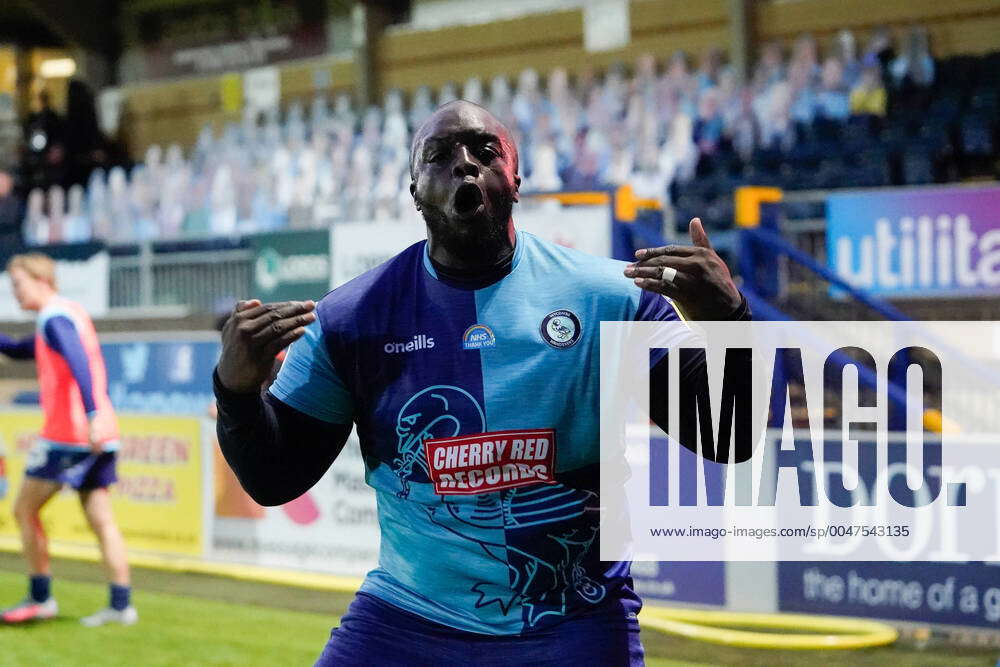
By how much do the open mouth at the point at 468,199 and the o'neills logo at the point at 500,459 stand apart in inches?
18.5

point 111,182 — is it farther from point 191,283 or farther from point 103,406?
point 103,406

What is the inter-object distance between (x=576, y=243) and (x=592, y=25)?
10467 mm

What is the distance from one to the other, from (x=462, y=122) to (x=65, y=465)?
6027mm

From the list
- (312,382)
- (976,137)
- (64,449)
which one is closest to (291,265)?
(64,449)

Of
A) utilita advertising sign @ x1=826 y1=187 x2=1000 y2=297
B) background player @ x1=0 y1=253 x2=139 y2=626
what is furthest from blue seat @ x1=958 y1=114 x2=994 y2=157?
background player @ x1=0 y1=253 x2=139 y2=626

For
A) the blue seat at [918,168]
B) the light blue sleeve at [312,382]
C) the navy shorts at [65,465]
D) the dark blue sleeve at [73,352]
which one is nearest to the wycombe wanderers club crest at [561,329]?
the light blue sleeve at [312,382]

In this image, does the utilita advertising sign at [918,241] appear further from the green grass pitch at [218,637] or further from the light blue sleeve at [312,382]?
the light blue sleeve at [312,382]

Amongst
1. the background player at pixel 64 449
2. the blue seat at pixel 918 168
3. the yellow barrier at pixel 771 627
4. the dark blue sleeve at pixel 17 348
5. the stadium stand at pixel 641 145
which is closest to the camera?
the yellow barrier at pixel 771 627

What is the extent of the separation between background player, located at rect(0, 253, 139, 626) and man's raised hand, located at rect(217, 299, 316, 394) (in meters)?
5.64

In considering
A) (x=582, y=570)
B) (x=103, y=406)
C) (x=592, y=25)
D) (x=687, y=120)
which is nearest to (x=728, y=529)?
(x=103, y=406)

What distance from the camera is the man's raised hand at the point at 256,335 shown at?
2666 millimetres

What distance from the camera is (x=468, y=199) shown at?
9.23 ft

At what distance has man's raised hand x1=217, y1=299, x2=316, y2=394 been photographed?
8.75 ft

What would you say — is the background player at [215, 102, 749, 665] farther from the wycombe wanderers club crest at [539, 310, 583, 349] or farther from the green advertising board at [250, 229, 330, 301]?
the green advertising board at [250, 229, 330, 301]
